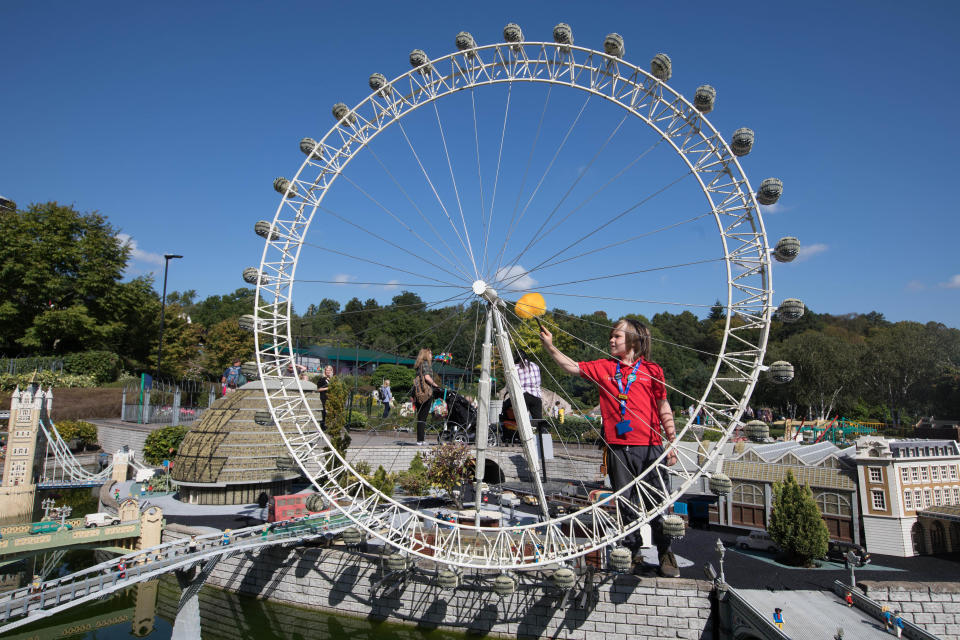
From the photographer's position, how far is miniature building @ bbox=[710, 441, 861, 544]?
75.2 ft

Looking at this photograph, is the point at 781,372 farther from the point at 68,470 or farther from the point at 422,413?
the point at 68,470

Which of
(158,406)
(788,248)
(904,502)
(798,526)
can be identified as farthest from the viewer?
(158,406)

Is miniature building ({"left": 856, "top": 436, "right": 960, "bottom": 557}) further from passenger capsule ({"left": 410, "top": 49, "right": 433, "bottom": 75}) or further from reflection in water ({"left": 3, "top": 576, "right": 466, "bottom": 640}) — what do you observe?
passenger capsule ({"left": 410, "top": 49, "right": 433, "bottom": 75})

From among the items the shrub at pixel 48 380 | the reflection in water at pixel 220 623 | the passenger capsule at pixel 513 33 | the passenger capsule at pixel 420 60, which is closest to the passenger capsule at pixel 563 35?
the passenger capsule at pixel 513 33

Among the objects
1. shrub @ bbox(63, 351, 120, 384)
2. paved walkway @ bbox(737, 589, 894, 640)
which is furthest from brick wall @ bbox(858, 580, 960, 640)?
shrub @ bbox(63, 351, 120, 384)

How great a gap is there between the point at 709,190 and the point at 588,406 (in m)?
43.9

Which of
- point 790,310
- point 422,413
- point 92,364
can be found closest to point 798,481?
point 790,310

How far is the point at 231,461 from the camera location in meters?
28.2

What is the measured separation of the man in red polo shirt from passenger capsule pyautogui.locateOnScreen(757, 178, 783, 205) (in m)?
5.27

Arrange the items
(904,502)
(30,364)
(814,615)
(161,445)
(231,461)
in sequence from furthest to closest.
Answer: (30,364)
(161,445)
(231,461)
(904,502)
(814,615)

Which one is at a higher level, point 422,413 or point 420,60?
point 420,60

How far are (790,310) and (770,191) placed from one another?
3632 millimetres

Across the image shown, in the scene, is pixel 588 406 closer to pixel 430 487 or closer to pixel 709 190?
pixel 430 487

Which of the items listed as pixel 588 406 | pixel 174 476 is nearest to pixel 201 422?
pixel 174 476
